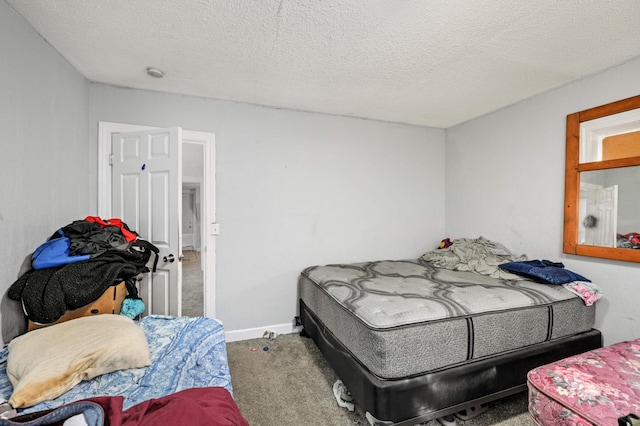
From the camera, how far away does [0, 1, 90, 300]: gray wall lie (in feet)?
4.85

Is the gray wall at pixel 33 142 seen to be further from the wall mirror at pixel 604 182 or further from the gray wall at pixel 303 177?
the wall mirror at pixel 604 182

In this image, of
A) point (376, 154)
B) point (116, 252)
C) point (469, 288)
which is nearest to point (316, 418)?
point (469, 288)

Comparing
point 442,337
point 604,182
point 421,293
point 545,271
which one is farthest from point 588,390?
point 604,182

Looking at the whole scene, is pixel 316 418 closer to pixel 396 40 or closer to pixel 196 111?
pixel 396 40

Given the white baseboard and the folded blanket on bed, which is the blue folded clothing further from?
the white baseboard

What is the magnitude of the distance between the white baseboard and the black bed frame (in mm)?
1119

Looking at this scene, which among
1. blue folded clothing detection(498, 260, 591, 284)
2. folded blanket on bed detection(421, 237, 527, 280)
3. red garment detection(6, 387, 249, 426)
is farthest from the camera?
folded blanket on bed detection(421, 237, 527, 280)

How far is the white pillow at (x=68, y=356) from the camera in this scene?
3.35ft

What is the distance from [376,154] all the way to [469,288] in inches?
73.9

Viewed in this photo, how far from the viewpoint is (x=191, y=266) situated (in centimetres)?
643

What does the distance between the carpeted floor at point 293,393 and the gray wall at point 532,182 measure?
44.5 inches

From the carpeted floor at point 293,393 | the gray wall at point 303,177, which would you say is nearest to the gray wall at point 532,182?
the gray wall at point 303,177

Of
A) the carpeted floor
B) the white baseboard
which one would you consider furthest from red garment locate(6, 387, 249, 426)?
the white baseboard

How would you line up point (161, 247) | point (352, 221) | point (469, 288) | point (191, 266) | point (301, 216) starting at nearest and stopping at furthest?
1. point (469, 288)
2. point (161, 247)
3. point (301, 216)
4. point (352, 221)
5. point (191, 266)
